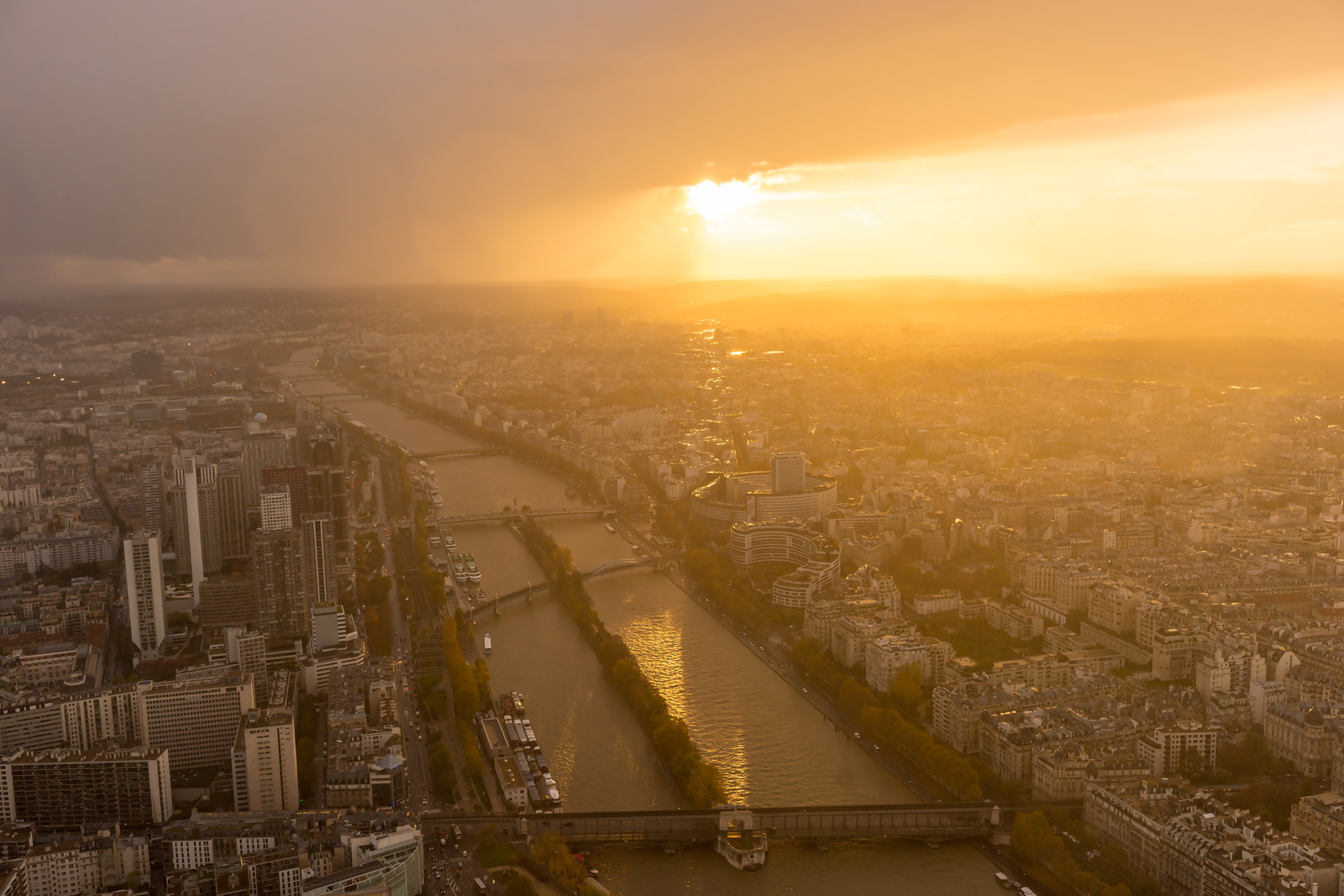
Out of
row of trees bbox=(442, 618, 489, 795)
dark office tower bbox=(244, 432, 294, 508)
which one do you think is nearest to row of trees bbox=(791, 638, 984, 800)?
row of trees bbox=(442, 618, 489, 795)

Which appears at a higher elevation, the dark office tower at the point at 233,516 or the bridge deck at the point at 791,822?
the dark office tower at the point at 233,516

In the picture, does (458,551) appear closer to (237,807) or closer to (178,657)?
(178,657)

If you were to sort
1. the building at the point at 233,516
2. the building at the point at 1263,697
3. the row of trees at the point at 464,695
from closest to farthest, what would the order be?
the row of trees at the point at 464,695, the building at the point at 1263,697, the building at the point at 233,516

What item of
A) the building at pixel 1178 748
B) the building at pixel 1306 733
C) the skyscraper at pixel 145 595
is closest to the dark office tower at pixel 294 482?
the skyscraper at pixel 145 595

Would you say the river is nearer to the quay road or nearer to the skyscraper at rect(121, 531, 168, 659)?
the quay road

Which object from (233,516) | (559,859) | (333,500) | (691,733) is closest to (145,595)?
(233,516)

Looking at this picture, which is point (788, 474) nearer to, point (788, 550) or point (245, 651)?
point (788, 550)

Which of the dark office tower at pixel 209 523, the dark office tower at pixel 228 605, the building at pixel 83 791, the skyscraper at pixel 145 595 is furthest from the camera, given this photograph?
the dark office tower at pixel 209 523

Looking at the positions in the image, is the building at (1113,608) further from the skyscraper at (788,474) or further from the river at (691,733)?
the skyscraper at (788,474)
